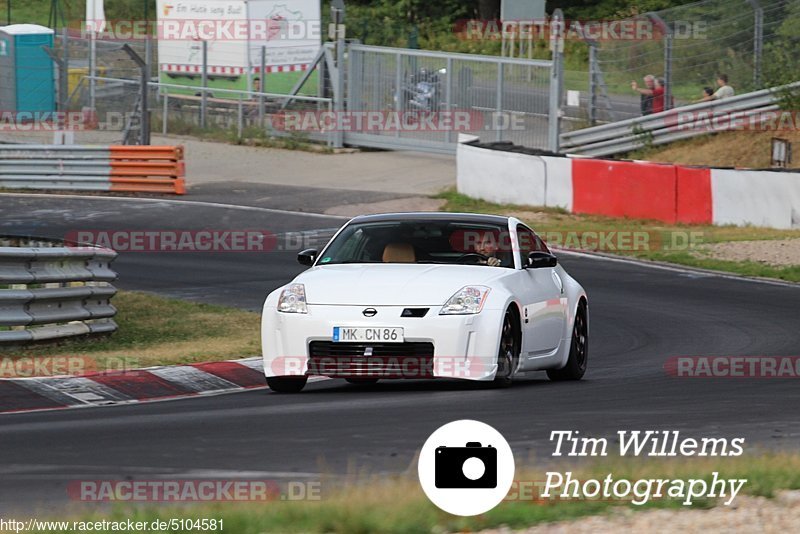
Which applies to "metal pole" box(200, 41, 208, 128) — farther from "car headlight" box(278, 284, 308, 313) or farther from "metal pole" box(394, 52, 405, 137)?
"car headlight" box(278, 284, 308, 313)

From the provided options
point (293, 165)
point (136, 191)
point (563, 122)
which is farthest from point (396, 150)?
point (136, 191)

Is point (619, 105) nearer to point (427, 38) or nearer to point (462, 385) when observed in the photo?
point (462, 385)

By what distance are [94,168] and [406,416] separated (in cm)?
2153

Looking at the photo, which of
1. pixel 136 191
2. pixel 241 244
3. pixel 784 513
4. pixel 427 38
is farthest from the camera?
pixel 427 38

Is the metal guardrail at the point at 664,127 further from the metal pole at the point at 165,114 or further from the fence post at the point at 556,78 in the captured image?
the metal pole at the point at 165,114

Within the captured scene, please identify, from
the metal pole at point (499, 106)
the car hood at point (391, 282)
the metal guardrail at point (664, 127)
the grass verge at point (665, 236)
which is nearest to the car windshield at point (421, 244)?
the car hood at point (391, 282)

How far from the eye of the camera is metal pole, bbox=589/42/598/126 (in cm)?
3031

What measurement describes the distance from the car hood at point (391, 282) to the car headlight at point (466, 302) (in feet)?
0.15

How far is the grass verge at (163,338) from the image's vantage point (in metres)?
12.4

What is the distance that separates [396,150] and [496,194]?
25.7ft

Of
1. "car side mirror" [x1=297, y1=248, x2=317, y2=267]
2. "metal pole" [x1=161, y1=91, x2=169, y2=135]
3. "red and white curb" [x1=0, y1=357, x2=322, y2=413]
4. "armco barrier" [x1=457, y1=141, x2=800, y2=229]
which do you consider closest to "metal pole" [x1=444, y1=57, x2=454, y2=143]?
"armco barrier" [x1=457, y1=141, x2=800, y2=229]

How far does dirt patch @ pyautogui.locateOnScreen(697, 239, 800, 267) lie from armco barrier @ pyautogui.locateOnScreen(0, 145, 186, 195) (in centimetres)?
1149

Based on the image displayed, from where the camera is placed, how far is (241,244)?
23547 millimetres

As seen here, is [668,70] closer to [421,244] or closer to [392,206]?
[392,206]
